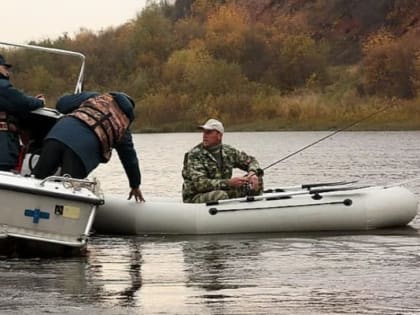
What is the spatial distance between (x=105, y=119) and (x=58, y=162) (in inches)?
20.1

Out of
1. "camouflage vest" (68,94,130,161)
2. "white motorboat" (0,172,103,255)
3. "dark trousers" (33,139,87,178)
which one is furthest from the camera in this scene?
"camouflage vest" (68,94,130,161)

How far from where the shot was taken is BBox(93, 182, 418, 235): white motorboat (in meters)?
10.8

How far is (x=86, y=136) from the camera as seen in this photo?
943 centimetres

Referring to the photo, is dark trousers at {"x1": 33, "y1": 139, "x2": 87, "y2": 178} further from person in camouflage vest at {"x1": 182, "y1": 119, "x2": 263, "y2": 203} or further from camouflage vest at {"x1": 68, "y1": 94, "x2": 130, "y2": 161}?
person in camouflage vest at {"x1": 182, "y1": 119, "x2": 263, "y2": 203}

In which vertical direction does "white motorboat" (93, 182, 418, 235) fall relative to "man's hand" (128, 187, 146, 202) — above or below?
below

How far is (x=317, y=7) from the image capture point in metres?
71.5

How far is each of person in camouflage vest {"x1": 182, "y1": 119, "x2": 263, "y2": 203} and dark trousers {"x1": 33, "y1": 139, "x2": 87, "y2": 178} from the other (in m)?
1.67

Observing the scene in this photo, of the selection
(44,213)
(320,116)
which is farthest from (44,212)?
(320,116)

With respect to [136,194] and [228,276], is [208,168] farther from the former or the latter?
[228,276]

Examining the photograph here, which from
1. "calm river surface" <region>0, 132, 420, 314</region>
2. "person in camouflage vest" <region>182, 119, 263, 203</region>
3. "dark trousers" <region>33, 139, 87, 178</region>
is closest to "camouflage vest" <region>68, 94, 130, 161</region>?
"dark trousers" <region>33, 139, 87, 178</region>

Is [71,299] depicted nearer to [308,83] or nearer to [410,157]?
[410,157]

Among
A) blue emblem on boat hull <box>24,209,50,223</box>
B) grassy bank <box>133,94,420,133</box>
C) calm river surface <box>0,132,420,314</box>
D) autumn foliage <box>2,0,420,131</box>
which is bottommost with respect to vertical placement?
Result: calm river surface <box>0,132,420,314</box>

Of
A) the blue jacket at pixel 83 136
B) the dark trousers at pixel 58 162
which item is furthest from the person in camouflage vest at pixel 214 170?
the dark trousers at pixel 58 162

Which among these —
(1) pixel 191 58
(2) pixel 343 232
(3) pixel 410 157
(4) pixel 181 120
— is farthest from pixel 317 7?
(2) pixel 343 232
